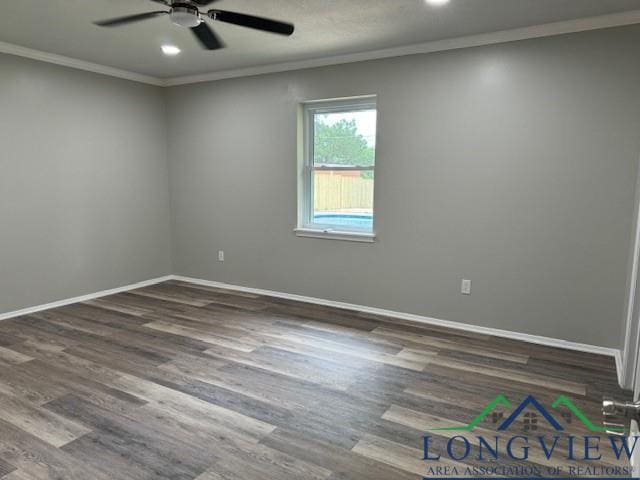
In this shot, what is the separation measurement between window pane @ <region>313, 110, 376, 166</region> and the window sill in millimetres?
692

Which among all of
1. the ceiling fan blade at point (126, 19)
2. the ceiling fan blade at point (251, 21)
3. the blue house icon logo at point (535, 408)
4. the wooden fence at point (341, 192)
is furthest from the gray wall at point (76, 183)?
the blue house icon logo at point (535, 408)

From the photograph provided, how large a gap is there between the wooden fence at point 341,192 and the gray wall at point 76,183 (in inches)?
83.6

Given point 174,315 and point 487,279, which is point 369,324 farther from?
point 174,315

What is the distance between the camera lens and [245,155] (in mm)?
4906

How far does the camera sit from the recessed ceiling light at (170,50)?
391cm

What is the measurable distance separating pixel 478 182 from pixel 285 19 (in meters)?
2.00

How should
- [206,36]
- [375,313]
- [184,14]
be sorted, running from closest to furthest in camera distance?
1. [184,14]
2. [206,36]
3. [375,313]

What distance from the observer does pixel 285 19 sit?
10.5 ft

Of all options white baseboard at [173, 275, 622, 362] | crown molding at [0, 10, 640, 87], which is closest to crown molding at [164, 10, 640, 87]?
crown molding at [0, 10, 640, 87]

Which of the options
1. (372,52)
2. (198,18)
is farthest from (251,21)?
(372,52)

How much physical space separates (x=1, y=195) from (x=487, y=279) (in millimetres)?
4370

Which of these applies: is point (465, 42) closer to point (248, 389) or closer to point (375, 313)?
point (375, 313)

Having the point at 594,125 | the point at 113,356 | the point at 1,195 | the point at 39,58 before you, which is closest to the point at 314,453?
the point at 113,356
